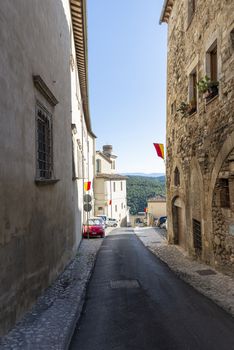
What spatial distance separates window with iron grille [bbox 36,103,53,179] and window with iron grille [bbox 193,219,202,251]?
590cm

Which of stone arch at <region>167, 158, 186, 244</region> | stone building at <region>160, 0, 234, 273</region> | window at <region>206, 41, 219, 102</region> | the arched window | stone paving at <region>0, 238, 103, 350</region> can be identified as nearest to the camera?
stone paving at <region>0, 238, 103, 350</region>

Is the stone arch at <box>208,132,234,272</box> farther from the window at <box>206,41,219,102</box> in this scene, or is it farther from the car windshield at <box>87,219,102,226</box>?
the car windshield at <box>87,219,102,226</box>

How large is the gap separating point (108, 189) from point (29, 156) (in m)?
36.5

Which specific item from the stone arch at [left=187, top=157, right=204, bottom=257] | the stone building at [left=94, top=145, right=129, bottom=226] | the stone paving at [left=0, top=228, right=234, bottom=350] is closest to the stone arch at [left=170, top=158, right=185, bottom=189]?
the stone arch at [left=187, top=157, right=204, bottom=257]

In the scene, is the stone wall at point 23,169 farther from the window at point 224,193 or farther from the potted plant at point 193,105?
the potted plant at point 193,105

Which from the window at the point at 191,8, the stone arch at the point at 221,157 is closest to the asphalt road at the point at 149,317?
the stone arch at the point at 221,157

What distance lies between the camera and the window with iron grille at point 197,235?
1110cm

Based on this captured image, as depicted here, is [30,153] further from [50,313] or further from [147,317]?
[147,317]

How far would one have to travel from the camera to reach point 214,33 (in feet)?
30.2

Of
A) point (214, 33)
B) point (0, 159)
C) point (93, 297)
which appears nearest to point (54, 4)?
point (214, 33)

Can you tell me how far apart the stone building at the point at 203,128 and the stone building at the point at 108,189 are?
25950 millimetres

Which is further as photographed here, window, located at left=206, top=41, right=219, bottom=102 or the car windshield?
the car windshield

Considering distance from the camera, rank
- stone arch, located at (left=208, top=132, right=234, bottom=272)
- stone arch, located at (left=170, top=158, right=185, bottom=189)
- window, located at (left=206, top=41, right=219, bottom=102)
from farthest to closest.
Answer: stone arch, located at (left=170, top=158, right=185, bottom=189) < window, located at (left=206, top=41, right=219, bottom=102) < stone arch, located at (left=208, top=132, right=234, bottom=272)

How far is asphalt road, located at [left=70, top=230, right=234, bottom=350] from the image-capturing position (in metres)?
4.67
